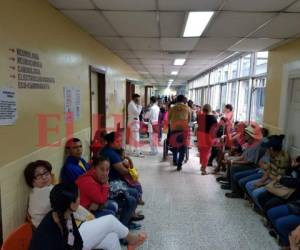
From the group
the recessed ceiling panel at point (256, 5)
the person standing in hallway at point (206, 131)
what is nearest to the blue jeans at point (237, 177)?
the person standing in hallway at point (206, 131)

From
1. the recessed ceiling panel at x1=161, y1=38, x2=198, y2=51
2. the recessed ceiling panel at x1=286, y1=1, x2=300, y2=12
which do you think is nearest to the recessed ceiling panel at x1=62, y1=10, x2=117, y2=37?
the recessed ceiling panel at x1=161, y1=38, x2=198, y2=51

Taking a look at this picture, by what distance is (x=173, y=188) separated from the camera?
4.32 m

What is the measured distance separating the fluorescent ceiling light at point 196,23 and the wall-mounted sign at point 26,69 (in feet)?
5.49

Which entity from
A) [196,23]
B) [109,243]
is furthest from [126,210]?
[196,23]

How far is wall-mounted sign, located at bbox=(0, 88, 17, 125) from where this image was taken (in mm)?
1882

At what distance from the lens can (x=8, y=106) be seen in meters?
1.95

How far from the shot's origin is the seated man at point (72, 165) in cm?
288

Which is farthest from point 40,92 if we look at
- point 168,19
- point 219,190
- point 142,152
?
point 142,152

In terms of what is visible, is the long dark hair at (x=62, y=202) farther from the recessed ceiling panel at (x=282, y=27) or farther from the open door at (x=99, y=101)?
the open door at (x=99, y=101)

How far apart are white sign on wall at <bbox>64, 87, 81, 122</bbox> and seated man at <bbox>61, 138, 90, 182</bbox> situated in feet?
1.23

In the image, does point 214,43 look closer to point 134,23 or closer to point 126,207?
point 134,23

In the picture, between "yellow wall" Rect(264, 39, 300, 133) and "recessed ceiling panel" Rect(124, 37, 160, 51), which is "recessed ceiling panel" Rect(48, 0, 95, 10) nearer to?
"recessed ceiling panel" Rect(124, 37, 160, 51)

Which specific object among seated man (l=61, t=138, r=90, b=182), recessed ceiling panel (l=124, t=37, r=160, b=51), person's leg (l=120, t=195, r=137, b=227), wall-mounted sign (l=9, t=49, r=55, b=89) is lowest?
person's leg (l=120, t=195, r=137, b=227)

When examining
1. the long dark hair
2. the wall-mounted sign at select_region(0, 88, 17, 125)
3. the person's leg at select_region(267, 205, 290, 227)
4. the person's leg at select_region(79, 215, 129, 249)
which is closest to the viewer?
the long dark hair
